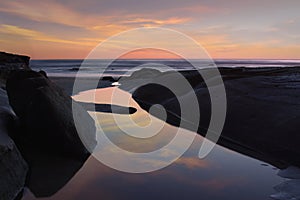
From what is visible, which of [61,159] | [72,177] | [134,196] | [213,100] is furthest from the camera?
[213,100]

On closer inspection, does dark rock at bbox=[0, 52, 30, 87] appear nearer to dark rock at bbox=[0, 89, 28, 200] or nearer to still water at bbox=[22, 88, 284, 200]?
dark rock at bbox=[0, 89, 28, 200]

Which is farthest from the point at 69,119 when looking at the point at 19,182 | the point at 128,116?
the point at 128,116

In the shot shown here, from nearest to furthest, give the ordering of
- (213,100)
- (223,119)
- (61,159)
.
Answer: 1. (61,159)
2. (223,119)
3. (213,100)

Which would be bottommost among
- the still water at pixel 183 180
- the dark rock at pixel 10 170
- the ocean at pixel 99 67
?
the ocean at pixel 99 67

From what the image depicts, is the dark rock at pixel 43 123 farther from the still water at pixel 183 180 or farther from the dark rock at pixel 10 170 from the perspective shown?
the dark rock at pixel 10 170

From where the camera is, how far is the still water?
21.2 feet

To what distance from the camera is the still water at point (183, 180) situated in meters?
6.45

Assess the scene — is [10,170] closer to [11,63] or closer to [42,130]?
[42,130]

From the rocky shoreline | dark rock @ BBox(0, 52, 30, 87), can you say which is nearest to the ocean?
dark rock @ BBox(0, 52, 30, 87)

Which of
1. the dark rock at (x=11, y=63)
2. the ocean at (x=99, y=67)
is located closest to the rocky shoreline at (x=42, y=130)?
the dark rock at (x=11, y=63)

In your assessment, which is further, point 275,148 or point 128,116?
point 128,116

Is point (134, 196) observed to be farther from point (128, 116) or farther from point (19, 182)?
point (128, 116)

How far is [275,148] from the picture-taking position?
9.20 metres

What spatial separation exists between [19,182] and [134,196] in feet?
8.25
